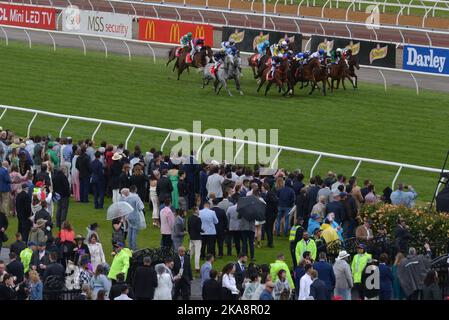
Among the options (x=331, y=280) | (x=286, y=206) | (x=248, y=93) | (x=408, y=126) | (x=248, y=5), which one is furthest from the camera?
(x=248, y=5)

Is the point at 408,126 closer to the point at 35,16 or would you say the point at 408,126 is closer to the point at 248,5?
the point at 35,16

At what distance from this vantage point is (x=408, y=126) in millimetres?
32844

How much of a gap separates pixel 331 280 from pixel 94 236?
341 centimetres

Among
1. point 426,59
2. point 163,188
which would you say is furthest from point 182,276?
point 426,59

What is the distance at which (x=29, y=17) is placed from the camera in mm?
45281

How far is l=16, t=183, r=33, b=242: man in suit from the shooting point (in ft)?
72.9

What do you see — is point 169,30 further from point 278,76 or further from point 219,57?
point 278,76

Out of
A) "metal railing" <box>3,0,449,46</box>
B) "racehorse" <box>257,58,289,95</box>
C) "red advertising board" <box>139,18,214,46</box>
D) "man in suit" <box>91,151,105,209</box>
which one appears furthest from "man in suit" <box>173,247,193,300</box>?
"metal railing" <box>3,0,449,46</box>

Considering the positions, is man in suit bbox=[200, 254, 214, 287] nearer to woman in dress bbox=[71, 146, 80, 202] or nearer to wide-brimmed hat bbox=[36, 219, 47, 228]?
wide-brimmed hat bbox=[36, 219, 47, 228]

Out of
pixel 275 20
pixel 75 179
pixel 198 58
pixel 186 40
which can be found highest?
pixel 275 20

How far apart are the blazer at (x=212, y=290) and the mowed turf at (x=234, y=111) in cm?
789

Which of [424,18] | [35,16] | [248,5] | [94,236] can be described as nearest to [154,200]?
[94,236]

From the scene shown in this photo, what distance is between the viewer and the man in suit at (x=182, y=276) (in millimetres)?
18562

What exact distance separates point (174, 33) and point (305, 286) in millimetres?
25142
